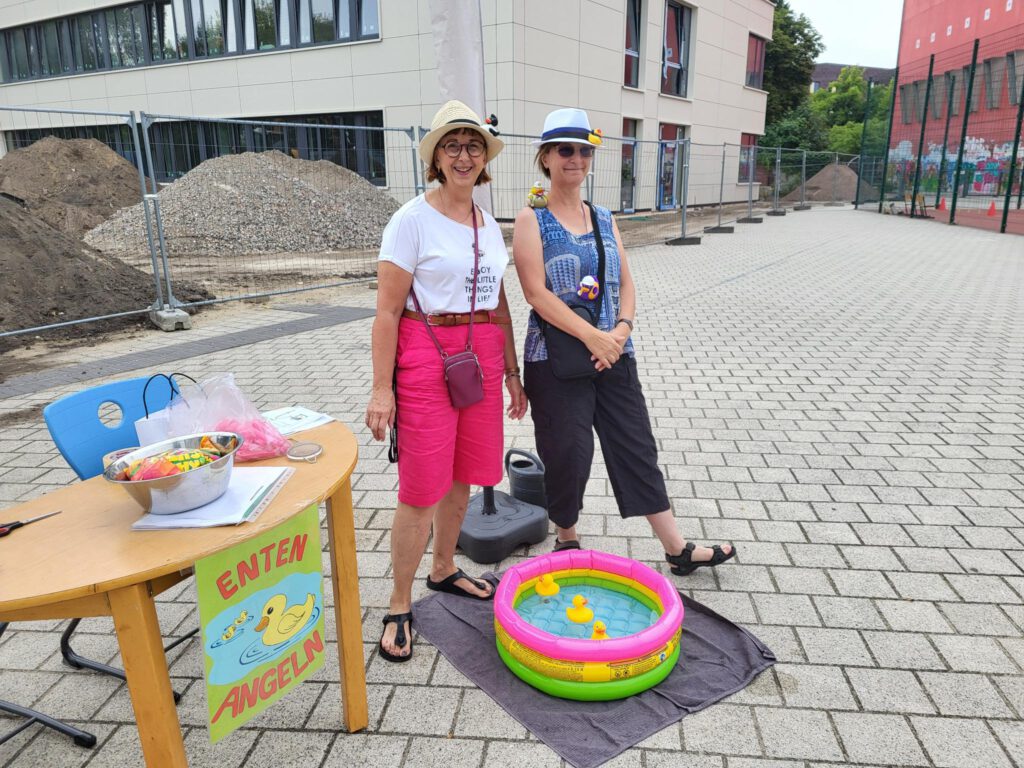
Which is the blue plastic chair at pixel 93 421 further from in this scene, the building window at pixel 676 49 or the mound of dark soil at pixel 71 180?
the building window at pixel 676 49

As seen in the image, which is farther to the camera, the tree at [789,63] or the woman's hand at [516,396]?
the tree at [789,63]

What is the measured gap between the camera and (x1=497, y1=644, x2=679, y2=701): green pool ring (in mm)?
2453

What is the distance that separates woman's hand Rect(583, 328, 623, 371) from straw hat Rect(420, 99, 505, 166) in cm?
82

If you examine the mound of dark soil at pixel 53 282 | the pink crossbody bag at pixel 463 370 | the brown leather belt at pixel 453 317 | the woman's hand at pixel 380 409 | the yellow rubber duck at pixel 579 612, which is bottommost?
the yellow rubber duck at pixel 579 612

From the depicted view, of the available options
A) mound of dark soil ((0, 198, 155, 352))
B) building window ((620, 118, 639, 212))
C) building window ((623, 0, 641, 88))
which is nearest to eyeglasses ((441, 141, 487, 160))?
mound of dark soil ((0, 198, 155, 352))

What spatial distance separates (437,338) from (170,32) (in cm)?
2814

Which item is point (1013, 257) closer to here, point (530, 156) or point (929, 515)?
point (530, 156)

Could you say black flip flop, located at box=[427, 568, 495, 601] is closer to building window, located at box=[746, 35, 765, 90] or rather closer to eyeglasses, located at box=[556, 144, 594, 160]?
eyeglasses, located at box=[556, 144, 594, 160]

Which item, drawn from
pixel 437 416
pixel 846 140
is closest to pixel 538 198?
pixel 437 416

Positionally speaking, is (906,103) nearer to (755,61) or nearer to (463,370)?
(755,61)

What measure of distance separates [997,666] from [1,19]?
38531 mm

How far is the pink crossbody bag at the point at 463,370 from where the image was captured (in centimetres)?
254

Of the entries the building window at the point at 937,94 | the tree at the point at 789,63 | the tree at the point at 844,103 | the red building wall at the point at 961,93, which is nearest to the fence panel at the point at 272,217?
the red building wall at the point at 961,93

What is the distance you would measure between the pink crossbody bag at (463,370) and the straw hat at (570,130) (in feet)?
1.72
